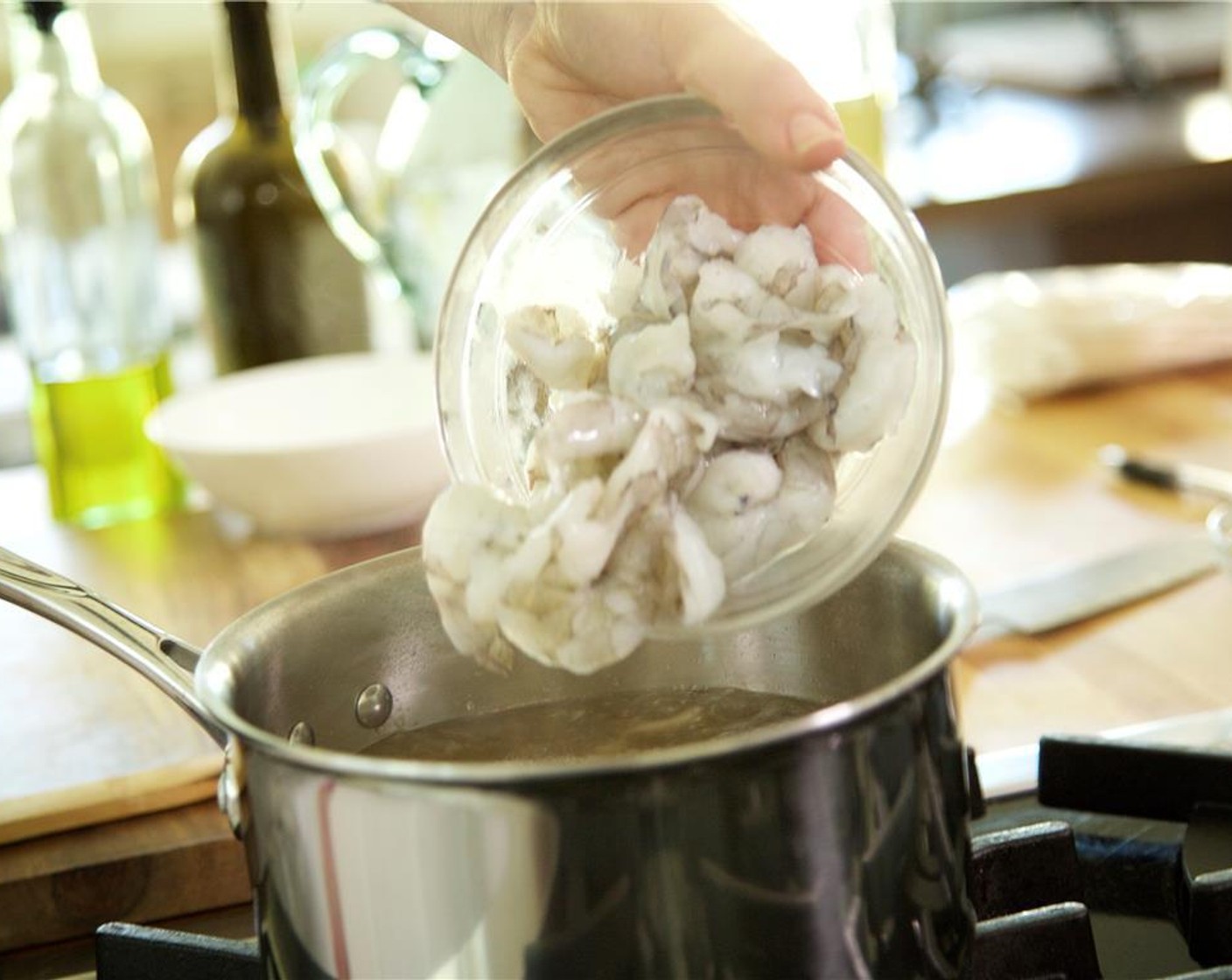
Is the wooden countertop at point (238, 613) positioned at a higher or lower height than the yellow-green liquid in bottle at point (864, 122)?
lower

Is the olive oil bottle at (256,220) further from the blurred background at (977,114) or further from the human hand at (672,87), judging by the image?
the human hand at (672,87)

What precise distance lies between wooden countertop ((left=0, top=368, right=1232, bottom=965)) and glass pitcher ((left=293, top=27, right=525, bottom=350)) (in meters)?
0.21

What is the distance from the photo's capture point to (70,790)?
712 millimetres

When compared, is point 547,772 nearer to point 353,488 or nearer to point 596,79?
point 596,79

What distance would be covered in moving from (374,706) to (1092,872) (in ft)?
0.86

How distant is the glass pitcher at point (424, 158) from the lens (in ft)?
3.73

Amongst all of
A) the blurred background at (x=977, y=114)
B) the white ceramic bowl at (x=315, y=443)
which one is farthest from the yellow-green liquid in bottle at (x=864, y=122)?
the white ceramic bowl at (x=315, y=443)

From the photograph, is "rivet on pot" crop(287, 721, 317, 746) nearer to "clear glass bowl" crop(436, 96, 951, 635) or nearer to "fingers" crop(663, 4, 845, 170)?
"clear glass bowl" crop(436, 96, 951, 635)

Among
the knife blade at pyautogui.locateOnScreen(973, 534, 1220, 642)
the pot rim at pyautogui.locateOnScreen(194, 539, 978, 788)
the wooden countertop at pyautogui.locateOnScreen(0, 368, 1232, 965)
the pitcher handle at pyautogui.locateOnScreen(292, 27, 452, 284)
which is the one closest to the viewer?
the pot rim at pyautogui.locateOnScreen(194, 539, 978, 788)

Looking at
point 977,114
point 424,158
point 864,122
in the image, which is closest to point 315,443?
point 424,158

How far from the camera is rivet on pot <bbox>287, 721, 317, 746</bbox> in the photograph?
56cm

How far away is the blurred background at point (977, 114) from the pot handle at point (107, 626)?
0.65 metres

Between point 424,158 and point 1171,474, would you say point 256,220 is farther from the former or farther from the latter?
point 1171,474

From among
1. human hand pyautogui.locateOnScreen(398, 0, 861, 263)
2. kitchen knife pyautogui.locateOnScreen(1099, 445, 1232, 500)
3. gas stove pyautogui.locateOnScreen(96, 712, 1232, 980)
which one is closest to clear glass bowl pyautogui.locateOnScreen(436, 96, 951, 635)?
human hand pyautogui.locateOnScreen(398, 0, 861, 263)
